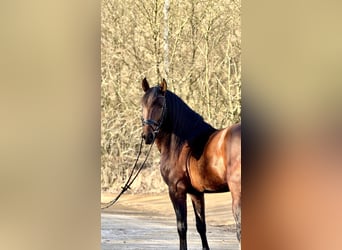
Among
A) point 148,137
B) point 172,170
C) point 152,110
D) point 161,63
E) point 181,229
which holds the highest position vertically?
point 161,63

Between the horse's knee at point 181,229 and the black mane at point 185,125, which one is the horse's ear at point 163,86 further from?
the horse's knee at point 181,229

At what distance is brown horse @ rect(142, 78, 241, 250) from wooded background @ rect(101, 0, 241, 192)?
4cm

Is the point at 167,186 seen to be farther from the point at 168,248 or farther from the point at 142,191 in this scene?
the point at 168,248

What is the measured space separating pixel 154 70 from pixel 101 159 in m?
0.52

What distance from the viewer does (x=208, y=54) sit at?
8.13 ft

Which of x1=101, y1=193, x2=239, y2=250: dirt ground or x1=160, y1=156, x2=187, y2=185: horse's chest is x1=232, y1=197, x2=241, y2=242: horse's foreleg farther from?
x1=160, y1=156, x2=187, y2=185: horse's chest

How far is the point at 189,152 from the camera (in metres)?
2.49

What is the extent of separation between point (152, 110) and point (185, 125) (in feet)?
0.60

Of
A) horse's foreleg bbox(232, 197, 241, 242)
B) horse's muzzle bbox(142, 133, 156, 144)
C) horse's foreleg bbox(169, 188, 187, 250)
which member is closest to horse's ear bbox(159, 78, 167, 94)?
horse's muzzle bbox(142, 133, 156, 144)

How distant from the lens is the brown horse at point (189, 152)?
2453mm

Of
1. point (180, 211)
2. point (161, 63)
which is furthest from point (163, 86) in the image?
point (180, 211)

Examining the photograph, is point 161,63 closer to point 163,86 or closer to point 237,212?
point 163,86
